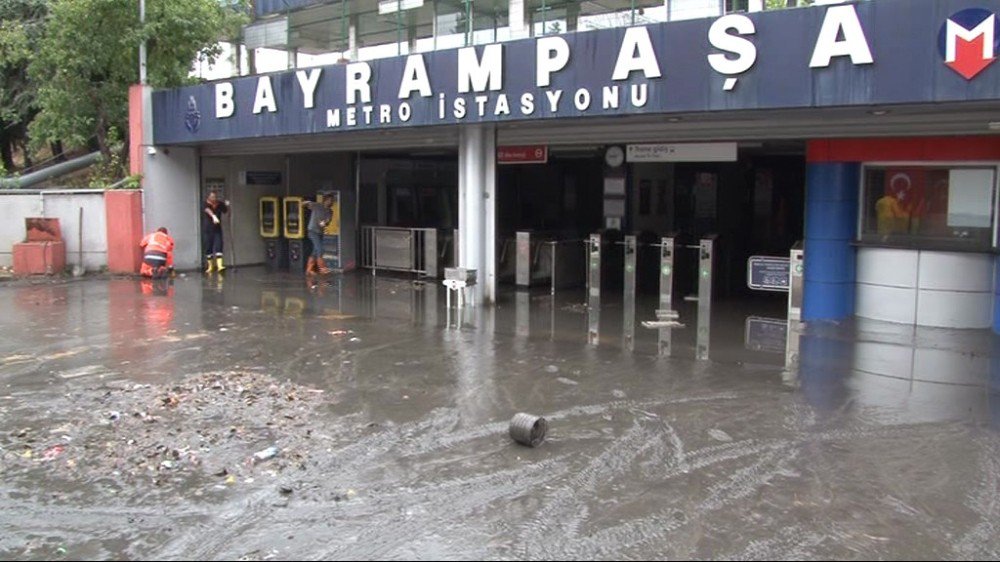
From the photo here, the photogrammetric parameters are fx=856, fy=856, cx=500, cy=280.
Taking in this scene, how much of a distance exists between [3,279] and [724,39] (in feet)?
51.5

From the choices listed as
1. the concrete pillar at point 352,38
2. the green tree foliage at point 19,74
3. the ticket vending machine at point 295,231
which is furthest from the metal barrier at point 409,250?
the green tree foliage at point 19,74

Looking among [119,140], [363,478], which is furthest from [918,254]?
[119,140]

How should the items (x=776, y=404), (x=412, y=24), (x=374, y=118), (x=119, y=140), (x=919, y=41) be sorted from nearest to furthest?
(x=776, y=404) → (x=919, y=41) → (x=374, y=118) → (x=412, y=24) → (x=119, y=140)

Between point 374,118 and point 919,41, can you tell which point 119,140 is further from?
point 919,41

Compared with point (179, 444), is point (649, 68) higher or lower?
higher

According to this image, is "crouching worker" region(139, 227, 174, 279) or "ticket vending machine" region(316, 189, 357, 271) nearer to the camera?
"crouching worker" region(139, 227, 174, 279)

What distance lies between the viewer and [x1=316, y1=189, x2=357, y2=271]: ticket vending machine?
19406mm

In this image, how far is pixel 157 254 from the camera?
1819 cm

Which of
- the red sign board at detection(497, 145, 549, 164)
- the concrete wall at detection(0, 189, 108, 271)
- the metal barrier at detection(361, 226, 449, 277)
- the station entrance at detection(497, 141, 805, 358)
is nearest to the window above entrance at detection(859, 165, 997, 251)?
the station entrance at detection(497, 141, 805, 358)

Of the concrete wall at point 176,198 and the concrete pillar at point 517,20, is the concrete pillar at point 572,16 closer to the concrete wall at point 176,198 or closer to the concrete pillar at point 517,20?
the concrete pillar at point 517,20

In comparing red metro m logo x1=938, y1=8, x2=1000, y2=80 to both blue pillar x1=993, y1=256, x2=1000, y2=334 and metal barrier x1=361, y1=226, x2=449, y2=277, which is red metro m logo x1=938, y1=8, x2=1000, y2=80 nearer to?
blue pillar x1=993, y1=256, x2=1000, y2=334

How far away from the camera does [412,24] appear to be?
1600 centimetres

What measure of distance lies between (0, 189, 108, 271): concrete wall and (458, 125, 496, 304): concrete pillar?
973 cm

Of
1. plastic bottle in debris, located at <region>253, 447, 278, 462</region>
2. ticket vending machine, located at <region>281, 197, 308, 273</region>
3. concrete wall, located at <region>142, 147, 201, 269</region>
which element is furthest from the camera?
ticket vending machine, located at <region>281, 197, 308, 273</region>
